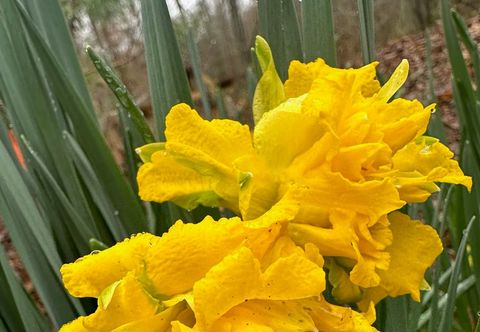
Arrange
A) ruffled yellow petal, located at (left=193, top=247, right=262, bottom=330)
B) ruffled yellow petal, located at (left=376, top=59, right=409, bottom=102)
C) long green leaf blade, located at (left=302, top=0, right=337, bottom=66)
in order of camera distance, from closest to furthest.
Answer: ruffled yellow petal, located at (left=193, top=247, right=262, bottom=330)
ruffled yellow petal, located at (left=376, top=59, right=409, bottom=102)
long green leaf blade, located at (left=302, top=0, right=337, bottom=66)

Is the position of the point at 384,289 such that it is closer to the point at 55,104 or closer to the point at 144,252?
the point at 144,252

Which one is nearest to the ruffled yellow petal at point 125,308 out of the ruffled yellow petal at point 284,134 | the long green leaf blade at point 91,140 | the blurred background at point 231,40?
the ruffled yellow petal at point 284,134

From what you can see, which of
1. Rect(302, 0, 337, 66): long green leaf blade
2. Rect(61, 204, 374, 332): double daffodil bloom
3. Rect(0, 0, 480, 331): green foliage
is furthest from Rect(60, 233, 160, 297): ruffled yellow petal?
Rect(302, 0, 337, 66): long green leaf blade

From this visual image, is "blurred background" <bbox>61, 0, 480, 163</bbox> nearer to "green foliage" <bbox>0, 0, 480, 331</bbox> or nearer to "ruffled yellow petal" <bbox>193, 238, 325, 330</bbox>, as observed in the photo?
"green foliage" <bbox>0, 0, 480, 331</bbox>

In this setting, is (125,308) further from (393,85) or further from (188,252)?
(393,85)

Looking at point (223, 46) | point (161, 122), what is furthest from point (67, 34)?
point (223, 46)

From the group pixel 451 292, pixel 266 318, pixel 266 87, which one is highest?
pixel 266 87

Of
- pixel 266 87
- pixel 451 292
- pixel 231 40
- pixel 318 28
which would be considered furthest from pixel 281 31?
pixel 231 40
